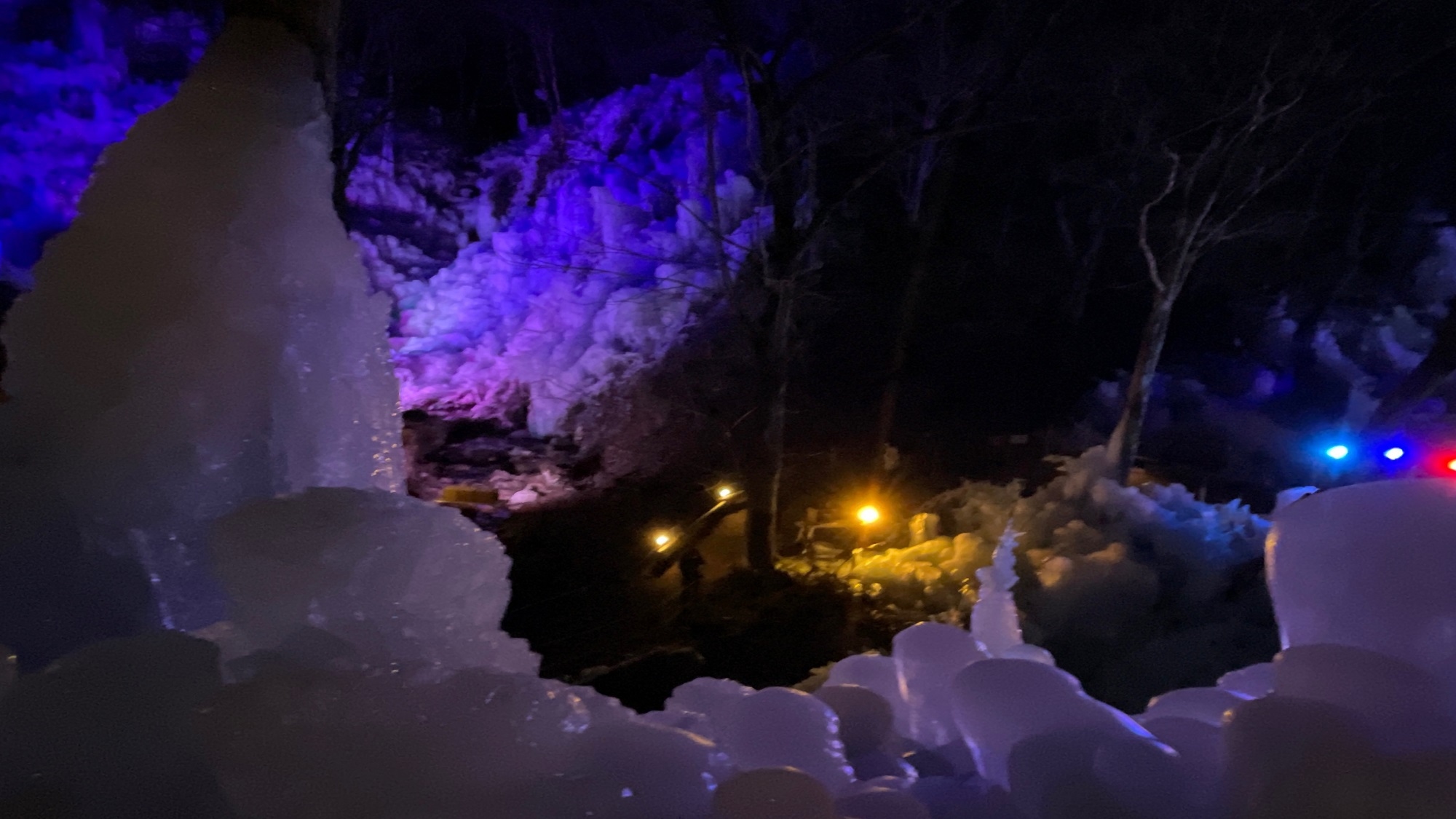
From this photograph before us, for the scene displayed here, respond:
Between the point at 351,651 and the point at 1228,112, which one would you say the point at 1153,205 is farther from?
the point at 351,651

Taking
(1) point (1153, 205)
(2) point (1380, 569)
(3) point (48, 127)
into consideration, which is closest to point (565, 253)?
(1) point (1153, 205)

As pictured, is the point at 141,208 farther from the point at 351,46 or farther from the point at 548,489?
the point at 351,46

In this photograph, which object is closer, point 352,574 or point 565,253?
point 352,574

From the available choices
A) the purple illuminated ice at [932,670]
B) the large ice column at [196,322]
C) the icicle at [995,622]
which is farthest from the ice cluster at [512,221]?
the large ice column at [196,322]

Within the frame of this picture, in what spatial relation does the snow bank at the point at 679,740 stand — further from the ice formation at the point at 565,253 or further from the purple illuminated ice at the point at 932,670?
the ice formation at the point at 565,253

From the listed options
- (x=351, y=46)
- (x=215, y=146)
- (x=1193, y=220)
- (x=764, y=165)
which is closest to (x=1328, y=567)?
(x=215, y=146)

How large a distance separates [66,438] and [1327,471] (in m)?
11.7

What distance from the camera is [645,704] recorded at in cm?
604

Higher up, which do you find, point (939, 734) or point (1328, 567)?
point (1328, 567)

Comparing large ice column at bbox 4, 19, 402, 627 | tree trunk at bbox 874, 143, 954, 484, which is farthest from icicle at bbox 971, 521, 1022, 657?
tree trunk at bbox 874, 143, 954, 484

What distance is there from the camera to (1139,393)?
27.6 ft

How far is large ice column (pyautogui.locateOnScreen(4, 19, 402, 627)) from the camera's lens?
182 cm

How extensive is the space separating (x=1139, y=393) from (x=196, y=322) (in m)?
8.68

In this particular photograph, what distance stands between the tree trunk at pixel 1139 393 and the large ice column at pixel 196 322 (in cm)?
819
